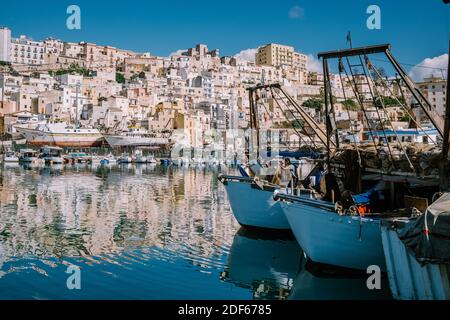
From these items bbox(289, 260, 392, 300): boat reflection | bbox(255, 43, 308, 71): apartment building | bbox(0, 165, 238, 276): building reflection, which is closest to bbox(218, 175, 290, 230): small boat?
bbox(0, 165, 238, 276): building reflection

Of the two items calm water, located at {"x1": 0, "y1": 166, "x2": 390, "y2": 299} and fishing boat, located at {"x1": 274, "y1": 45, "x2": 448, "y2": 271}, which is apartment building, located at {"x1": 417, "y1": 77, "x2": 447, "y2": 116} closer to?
calm water, located at {"x1": 0, "y1": 166, "x2": 390, "y2": 299}

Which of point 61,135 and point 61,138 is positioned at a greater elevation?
point 61,135

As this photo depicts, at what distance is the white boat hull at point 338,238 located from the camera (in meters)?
10.5

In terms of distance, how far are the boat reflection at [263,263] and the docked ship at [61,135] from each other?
79.6 metres

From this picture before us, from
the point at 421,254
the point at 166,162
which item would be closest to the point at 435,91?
the point at 166,162

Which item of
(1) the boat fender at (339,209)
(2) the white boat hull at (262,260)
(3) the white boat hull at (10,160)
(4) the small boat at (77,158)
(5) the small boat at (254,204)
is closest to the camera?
(1) the boat fender at (339,209)

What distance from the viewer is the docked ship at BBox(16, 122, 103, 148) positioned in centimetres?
8756

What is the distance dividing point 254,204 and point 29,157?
68.5 m

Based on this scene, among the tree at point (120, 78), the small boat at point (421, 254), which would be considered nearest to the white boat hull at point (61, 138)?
the tree at point (120, 78)

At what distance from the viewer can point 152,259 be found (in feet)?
42.7

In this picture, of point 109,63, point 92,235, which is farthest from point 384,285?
point 109,63

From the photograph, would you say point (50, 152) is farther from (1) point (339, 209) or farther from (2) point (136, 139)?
(1) point (339, 209)

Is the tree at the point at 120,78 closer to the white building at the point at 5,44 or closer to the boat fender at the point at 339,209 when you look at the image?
the white building at the point at 5,44

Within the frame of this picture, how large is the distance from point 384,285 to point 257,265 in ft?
12.6
